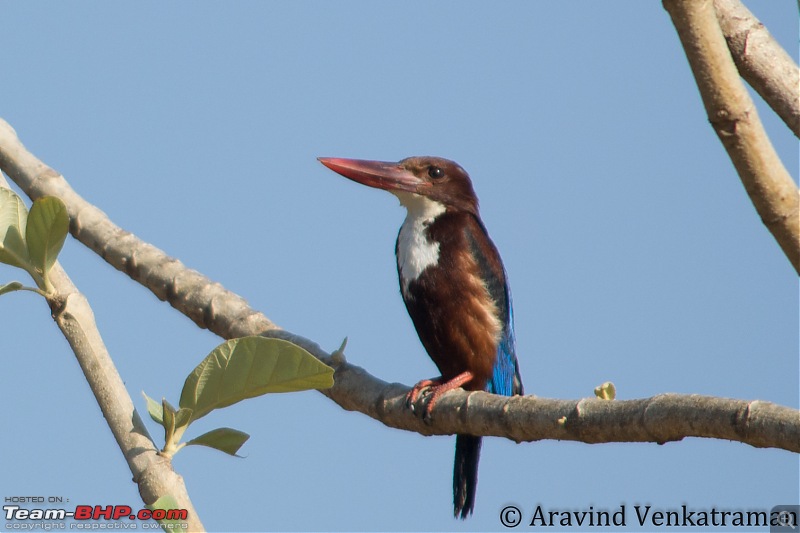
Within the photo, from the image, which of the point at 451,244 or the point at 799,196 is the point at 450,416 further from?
the point at 451,244

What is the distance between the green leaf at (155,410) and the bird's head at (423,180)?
318 cm

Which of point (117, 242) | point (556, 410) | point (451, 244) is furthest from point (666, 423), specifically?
point (451, 244)

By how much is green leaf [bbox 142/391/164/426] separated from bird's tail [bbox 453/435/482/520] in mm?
2938

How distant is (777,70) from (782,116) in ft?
0.35

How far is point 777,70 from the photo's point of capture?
86.6 inches

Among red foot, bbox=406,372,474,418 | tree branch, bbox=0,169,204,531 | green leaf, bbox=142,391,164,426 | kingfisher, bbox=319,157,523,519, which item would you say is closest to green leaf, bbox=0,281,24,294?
tree branch, bbox=0,169,204,531

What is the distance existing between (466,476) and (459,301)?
810mm

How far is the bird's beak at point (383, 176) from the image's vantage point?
5.04 meters

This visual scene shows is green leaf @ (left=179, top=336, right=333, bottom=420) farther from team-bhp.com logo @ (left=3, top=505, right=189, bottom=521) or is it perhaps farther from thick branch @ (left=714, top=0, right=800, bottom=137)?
thick branch @ (left=714, top=0, right=800, bottom=137)

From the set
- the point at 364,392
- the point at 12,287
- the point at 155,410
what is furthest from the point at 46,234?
the point at 364,392

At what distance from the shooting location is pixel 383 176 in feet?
16.9

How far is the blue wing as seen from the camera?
15.9 feet

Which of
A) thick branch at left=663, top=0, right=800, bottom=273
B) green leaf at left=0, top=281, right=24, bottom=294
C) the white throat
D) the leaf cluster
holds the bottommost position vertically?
the leaf cluster

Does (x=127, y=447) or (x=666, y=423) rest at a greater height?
(x=666, y=423)
